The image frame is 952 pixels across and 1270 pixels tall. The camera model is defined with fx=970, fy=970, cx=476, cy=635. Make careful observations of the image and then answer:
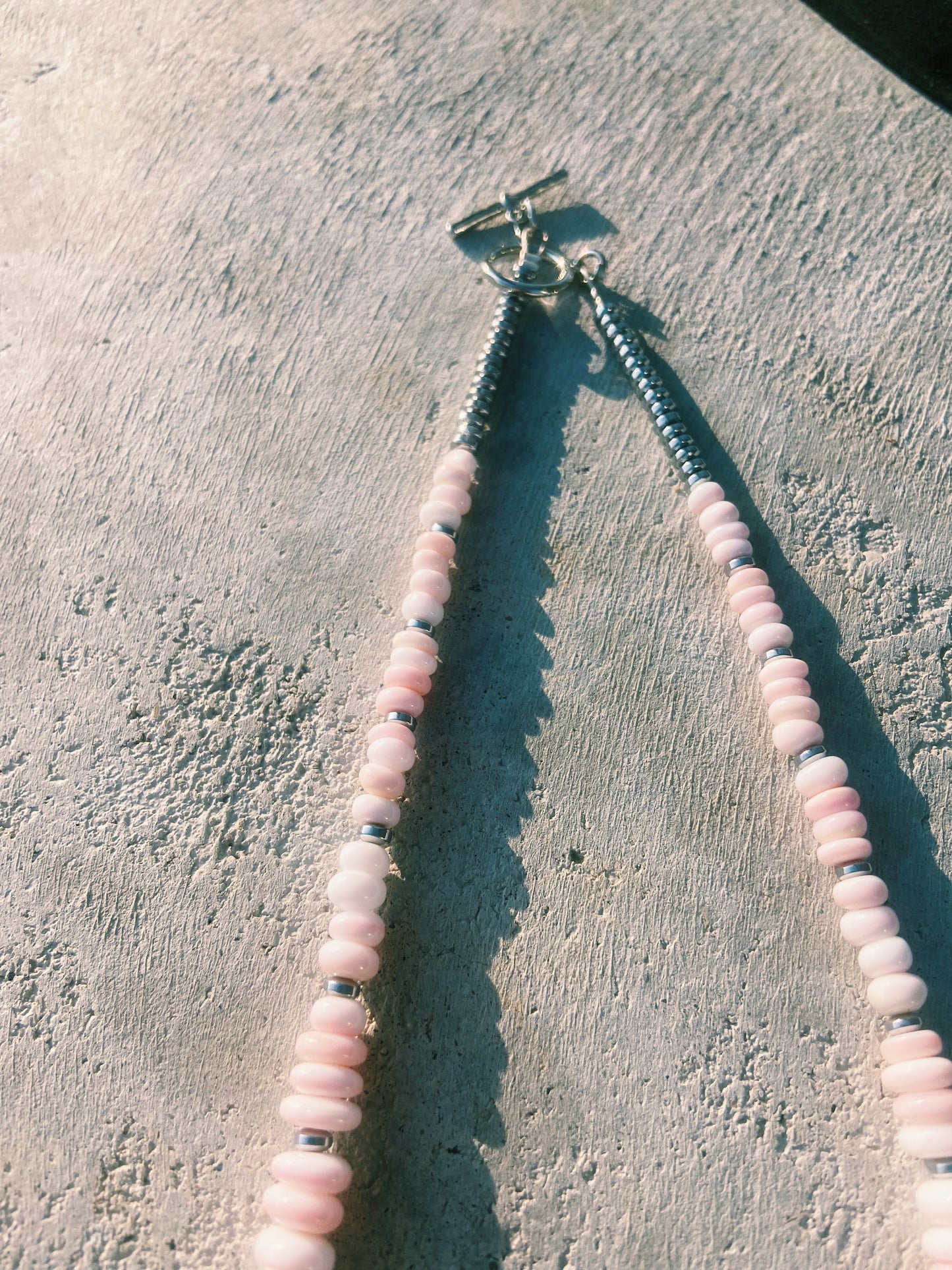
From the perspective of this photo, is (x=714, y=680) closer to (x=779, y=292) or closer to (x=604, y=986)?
(x=604, y=986)

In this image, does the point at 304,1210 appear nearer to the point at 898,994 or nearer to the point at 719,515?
the point at 898,994

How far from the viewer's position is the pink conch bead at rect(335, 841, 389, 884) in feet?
3.91

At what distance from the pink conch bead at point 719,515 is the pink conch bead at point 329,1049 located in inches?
32.7

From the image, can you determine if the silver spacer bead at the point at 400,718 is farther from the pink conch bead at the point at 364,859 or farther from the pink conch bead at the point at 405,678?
the pink conch bead at the point at 364,859

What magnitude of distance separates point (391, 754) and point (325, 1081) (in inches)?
15.1

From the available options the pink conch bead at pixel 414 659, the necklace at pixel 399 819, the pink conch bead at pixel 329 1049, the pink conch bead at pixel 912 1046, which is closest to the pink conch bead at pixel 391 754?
the necklace at pixel 399 819

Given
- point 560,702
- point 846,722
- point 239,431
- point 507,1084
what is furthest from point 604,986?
point 239,431

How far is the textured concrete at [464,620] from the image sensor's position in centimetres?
114

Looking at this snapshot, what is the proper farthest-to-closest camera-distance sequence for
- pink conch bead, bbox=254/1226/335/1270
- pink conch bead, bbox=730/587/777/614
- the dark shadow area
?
the dark shadow area < pink conch bead, bbox=730/587/777/614 < pink conch bead, bbox=254/1226/335/1270

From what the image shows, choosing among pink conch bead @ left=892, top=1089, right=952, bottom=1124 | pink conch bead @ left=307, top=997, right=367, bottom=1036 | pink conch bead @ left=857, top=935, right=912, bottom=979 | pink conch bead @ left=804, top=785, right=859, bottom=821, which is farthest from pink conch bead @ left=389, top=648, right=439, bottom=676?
pink conch bead @ left=892, top=1089, right=952, bottom=1124

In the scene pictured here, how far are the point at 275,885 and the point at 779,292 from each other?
118cm

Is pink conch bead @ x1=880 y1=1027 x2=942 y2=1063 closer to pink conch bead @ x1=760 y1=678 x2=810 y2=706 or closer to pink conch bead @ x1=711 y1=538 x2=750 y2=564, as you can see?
pink conch bead @ x1=760 y1=678 x2=810 y2=706

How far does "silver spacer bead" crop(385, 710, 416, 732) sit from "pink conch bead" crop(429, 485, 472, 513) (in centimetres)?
29

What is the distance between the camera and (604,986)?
3.93 ft
